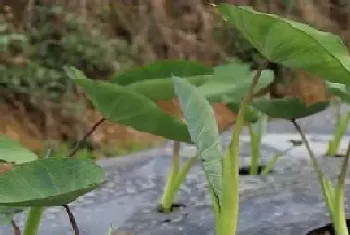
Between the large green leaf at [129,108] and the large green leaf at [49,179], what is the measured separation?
0.15 meters

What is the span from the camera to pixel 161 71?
0.97 meters

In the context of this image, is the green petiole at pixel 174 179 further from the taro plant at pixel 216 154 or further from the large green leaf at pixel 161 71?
the taro plant at pixel 216 154

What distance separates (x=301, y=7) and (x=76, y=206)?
398 cm

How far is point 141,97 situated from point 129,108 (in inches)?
0.9

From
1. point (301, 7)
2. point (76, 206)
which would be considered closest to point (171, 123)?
point (76, 206)

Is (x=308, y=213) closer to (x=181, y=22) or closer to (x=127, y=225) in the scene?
(x=127, y=225)

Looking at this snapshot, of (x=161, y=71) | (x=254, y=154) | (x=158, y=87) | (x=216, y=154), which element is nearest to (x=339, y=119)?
(x=254, y=154)

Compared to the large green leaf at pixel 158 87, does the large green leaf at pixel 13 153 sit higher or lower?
lower

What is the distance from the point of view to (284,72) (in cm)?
525

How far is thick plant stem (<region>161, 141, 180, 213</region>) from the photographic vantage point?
3.45ft

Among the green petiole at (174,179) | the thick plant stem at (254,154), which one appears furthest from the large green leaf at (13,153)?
the thick plant stem at (254,154)

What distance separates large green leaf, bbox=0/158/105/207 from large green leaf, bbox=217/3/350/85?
0.17 m

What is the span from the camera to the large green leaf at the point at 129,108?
2.41 feet

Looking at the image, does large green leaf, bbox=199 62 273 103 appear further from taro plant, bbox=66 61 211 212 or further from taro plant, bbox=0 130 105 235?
taro plant, bbox=0 130 105 235
